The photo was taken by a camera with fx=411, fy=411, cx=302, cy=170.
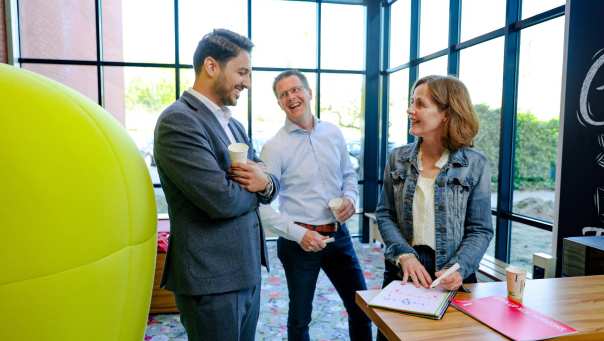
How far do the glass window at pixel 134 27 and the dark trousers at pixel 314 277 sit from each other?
12.8ft

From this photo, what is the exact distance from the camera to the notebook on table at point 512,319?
0.94m

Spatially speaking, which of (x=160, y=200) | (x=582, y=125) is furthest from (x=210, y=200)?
(x=582, y=125)

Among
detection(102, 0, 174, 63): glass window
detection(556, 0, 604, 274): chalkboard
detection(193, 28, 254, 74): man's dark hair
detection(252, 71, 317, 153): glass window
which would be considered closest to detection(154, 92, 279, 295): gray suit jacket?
detection(193, 28, 254, 74): man's dark hair

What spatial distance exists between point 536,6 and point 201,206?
9.54 feet

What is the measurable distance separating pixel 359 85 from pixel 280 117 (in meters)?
1.18

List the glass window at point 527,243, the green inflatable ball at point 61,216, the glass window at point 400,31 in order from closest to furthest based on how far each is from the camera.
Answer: the green inflatable ball at point 61,216
the glass window at point 527,243
the glass window at point 400,31

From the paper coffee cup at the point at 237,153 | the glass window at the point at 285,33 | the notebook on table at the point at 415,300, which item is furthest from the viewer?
the glass window at the point at 285,33

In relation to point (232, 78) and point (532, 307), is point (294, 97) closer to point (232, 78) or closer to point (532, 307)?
point (232, 78)

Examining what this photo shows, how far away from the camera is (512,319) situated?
102 centimetres

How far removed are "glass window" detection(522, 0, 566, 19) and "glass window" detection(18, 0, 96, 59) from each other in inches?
175

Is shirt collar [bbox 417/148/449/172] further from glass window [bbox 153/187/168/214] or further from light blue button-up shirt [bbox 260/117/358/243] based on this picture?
glass window [bbox 153/187/168/214]

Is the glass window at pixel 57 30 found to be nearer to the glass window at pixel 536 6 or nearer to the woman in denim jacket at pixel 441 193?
the glass window at pixel 536 6

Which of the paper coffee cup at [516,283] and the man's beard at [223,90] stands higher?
the man's beard at [223,90]

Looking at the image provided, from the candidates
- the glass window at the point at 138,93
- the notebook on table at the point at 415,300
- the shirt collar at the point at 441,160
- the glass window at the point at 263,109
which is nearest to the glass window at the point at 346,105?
the glass window at the point at 263,109
